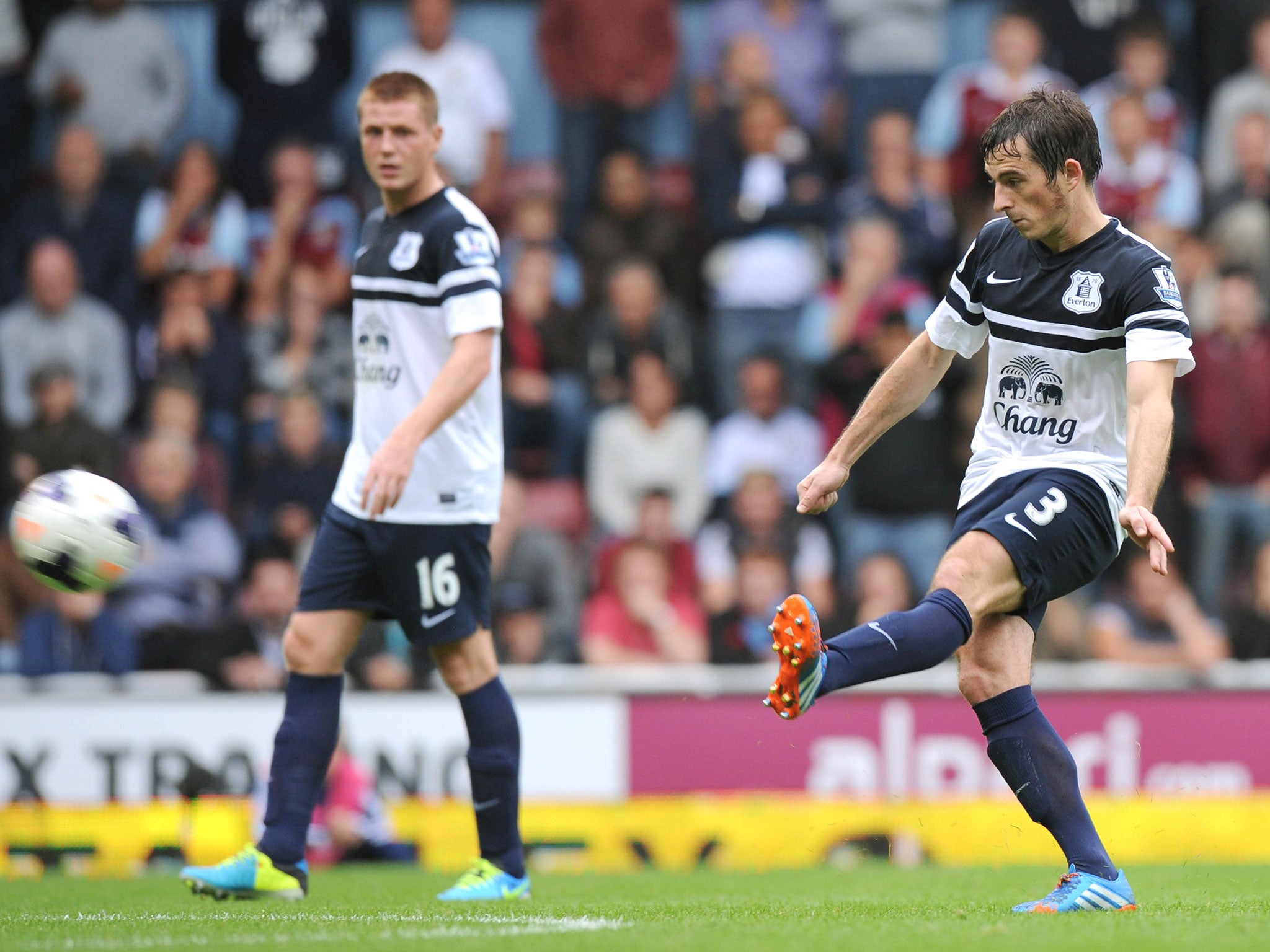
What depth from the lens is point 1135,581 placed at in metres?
10.6

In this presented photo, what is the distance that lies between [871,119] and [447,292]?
277 inches

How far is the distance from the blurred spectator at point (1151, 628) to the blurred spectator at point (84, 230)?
22.6 feet

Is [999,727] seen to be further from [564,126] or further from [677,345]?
[564,126]

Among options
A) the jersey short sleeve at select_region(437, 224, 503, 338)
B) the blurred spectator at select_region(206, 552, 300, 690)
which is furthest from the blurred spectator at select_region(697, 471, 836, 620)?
the jersey short sleeve at select_region(437, 224, 503, 338)

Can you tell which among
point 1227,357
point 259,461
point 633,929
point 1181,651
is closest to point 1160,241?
point 1227,357

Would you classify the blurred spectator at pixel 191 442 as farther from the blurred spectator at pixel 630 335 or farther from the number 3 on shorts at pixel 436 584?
the number 3 on shorts at pixel 436 584

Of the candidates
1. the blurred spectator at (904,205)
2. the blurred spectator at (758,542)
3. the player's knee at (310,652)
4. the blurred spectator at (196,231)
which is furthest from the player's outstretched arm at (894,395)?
the blurred spectator at (196,231)

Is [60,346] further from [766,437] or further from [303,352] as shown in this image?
[766,437]

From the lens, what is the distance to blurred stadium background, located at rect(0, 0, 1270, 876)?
9312mm

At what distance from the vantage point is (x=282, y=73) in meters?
13.3

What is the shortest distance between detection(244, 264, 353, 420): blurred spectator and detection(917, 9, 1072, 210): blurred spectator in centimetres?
415

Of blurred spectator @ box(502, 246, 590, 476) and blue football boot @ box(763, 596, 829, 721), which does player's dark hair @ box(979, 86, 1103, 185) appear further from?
blurred spectator @ box(502, 246, 590, 476)

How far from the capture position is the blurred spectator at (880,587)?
406 inches

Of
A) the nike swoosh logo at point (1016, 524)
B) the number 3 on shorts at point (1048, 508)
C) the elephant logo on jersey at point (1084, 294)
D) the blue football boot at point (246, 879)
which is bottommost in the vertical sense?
the blue football boot at point (246, 879)
